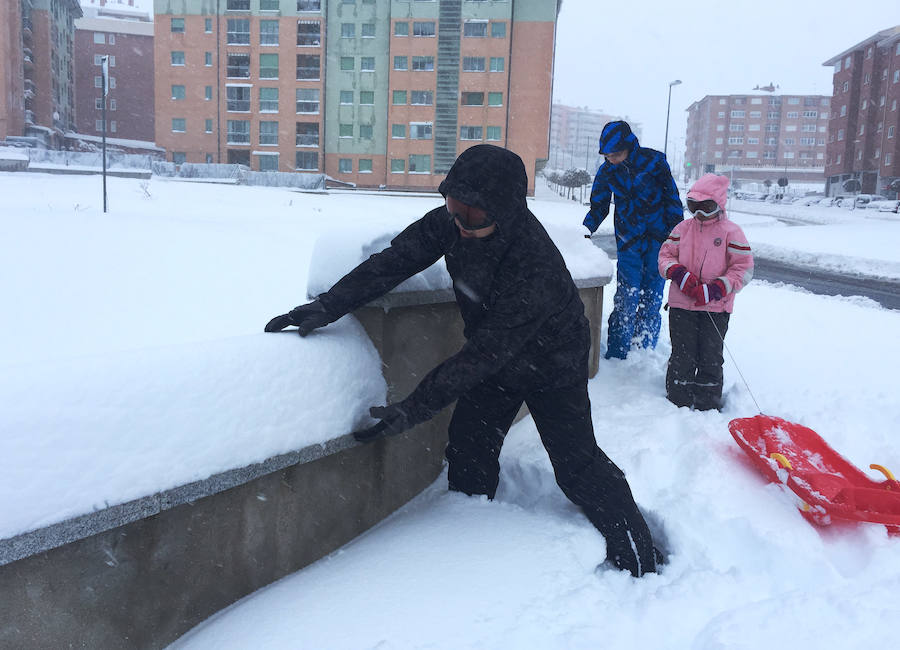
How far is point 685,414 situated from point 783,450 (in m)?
0.70

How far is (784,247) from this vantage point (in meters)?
16.9

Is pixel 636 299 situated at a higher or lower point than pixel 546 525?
higher

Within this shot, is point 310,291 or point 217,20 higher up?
point 217,20

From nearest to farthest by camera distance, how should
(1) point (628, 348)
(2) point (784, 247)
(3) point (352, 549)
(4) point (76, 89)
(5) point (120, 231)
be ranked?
(3) point (352, 549) < (1) point (628, 348) < (5) point (120, 231) < (2) point (784, 247) < (4) point (76, 89)

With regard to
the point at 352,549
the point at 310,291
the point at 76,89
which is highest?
the point at 76,89

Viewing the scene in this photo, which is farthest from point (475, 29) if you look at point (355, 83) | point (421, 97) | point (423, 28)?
point (355, 83)

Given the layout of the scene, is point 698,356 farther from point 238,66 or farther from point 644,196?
point 238,66

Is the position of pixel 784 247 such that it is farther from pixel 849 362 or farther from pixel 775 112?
pixel 775 112

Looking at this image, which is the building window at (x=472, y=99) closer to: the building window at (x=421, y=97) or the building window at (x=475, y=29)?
the building window at (x=421, y=97)

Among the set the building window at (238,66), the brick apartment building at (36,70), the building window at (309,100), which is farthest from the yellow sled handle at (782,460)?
the brick apartment building at (36,70)

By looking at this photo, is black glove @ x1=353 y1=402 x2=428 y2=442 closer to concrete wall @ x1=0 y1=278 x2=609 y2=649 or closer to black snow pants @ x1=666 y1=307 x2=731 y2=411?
concrete wall @ x1=0 y1=278 x2=609 y2=649

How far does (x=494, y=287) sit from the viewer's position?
2.67m

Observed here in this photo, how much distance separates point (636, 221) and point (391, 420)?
2.86 metres

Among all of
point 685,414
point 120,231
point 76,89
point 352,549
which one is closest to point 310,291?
point 352,549
